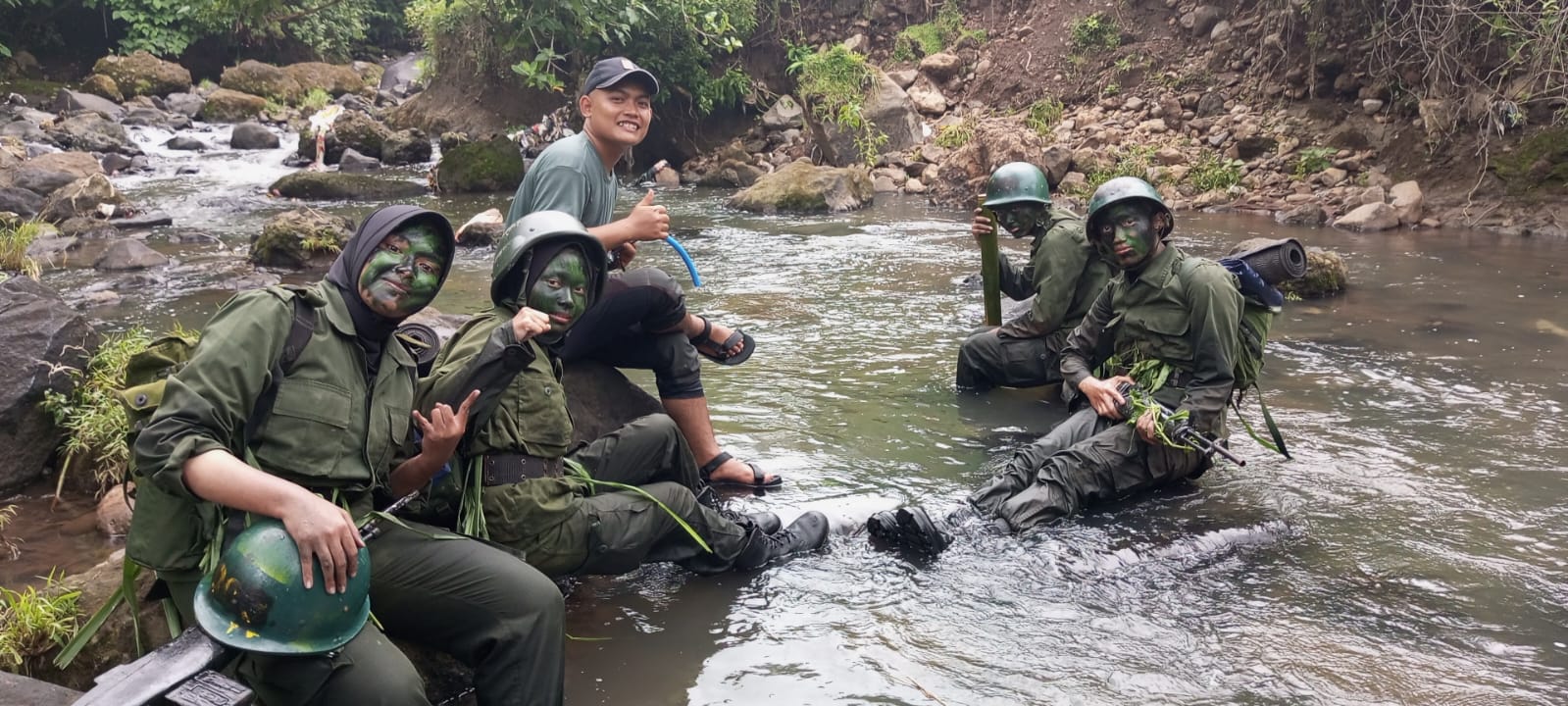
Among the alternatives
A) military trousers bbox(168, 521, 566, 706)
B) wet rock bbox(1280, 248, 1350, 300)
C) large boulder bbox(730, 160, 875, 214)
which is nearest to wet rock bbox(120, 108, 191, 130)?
large boulder bbox(730, 160, 875, 214)

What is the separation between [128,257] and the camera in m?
11.3

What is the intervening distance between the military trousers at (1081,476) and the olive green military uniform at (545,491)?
131 cm

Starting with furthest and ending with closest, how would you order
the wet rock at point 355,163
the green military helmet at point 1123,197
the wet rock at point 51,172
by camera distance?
the wet rock at point 355,163 → the wet rock at point 51,172 → the green military helmet at point 1123,197

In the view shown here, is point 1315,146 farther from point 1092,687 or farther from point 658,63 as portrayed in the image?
point 1092,687

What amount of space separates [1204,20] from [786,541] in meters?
17.0

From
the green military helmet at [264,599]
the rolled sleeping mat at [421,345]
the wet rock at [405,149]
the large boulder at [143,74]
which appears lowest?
the green military helmet at [264,599]

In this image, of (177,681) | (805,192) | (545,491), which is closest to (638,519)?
(545,491)

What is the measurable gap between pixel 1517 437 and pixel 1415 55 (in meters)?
10.0

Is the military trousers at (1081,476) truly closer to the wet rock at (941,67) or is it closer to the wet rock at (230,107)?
the wet rock at (941,67)

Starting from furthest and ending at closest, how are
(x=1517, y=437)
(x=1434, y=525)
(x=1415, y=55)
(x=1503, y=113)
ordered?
(x=1415, y=55) → (x=1503, y=113) → (x=1517, y=437) → (x=1434, y=525)

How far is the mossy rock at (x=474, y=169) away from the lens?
1716 cm

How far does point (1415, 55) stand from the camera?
563 inches

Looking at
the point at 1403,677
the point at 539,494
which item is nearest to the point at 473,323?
the point at 539,494

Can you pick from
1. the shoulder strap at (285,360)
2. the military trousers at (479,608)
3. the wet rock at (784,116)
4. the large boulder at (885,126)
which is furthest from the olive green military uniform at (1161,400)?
the wet rock at (784,116)
